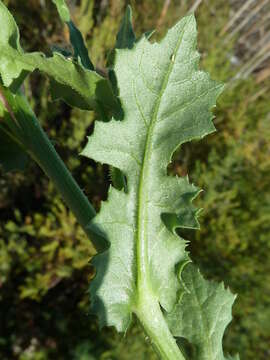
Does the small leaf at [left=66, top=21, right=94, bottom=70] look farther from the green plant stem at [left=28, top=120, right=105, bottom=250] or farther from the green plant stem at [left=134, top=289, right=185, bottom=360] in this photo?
the green plant stem at [left=134, top=289, right=185, bottom=360]

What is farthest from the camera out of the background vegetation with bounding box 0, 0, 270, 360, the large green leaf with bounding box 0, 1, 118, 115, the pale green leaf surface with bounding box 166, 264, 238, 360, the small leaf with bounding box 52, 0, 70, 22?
the background vegetation with bounding box 0, 0, 270, 360

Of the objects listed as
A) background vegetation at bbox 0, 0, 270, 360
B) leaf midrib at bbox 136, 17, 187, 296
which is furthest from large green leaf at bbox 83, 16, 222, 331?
background vegetation at bbox 0, 0, 270, 360

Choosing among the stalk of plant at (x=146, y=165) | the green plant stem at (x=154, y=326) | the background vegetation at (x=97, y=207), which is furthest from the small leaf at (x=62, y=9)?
the background vegetation at (x=97, y=207)

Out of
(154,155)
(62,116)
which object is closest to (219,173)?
(62,116)

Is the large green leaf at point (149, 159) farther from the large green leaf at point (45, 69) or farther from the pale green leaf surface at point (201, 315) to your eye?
the pale green leaf surface at point (201, 315)

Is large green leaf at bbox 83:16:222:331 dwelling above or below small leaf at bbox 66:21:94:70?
below

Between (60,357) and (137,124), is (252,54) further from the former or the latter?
(137,124)

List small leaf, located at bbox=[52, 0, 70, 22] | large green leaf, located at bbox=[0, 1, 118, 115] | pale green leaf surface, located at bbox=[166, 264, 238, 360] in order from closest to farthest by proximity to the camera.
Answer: large green leaf, located at bbox=[0, 1, 118, 115]
small leaf, located at bbox=[52, 0, 70, 22]
pale green leaf surface, located at bbox=[166, 264, 238, 360]
